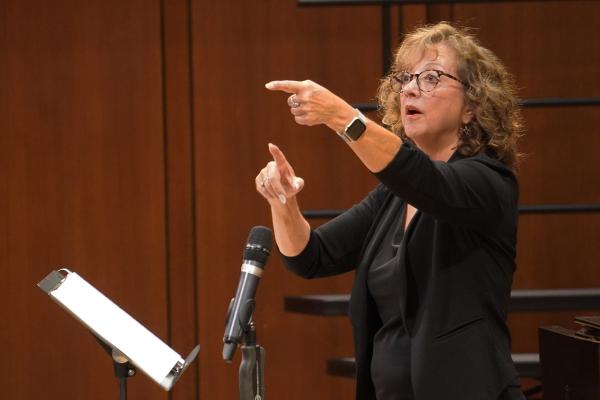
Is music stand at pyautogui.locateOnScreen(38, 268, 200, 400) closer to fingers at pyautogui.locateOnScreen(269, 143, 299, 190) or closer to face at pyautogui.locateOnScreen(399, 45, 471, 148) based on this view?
fingers at pyautogui.locateOnScreen(269, 143, 299, 190)

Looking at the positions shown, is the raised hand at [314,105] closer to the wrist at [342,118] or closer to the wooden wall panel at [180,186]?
the wrist at [342,118]

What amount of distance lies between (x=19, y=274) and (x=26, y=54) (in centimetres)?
88

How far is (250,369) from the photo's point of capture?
1685 mm

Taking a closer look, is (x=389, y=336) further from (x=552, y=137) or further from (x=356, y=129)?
(x=552, y=137)

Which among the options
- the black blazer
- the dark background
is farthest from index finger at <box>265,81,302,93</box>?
the dark background

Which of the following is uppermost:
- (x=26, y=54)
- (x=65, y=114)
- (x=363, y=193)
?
(x=26, y=54)

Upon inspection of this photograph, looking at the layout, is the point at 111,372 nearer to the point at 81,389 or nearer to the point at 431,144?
the point at 81,389

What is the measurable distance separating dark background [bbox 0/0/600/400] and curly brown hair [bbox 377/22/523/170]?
183 centimetres

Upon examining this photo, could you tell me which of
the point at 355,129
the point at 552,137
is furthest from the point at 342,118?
the point at 552,137

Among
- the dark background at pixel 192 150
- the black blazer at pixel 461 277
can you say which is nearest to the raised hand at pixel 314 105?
the black blazer at pixel 461 277

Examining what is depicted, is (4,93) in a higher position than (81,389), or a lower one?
higher

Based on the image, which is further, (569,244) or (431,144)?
(569,244)

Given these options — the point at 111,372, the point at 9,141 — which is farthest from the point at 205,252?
the point at 9,141

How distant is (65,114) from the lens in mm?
3939
